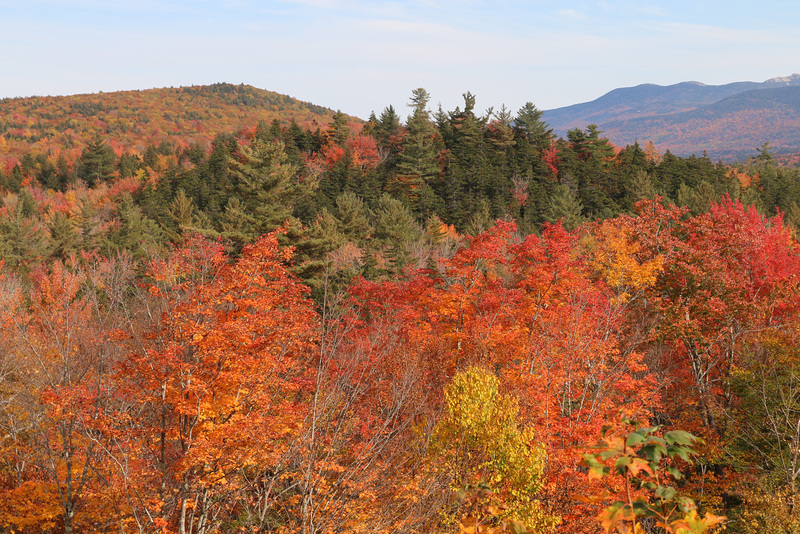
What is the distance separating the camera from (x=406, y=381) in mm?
13664

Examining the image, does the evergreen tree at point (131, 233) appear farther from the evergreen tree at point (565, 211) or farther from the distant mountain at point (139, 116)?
the distant mountain at point (139, 116)

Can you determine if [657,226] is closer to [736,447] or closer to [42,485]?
[736,447]

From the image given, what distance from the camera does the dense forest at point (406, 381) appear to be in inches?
421

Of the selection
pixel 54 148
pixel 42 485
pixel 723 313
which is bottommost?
pixel 42 485

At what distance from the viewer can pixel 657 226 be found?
24.0 metres

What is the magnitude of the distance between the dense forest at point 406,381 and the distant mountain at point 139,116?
71.1 meters

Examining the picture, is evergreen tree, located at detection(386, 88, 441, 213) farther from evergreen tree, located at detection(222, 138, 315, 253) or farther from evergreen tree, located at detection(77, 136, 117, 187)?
evergreen tree, located at detection(77, 136, 117, 187)

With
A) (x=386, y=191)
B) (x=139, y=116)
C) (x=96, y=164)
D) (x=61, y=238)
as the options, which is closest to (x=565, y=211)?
(x=386, y=191)

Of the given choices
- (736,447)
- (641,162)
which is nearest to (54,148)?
(641,162)

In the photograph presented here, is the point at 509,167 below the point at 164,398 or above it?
above

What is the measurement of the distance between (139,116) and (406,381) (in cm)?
15176

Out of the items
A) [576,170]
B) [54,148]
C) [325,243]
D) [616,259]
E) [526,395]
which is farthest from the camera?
[54,148]

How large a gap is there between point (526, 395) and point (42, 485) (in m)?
13.9

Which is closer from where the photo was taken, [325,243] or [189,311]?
[189,311]
